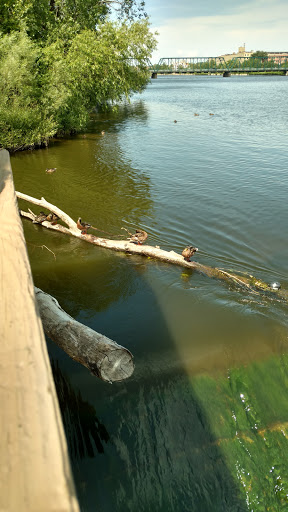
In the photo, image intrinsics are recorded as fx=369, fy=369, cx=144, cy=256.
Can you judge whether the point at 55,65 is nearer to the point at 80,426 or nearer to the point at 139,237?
the point at 139,237

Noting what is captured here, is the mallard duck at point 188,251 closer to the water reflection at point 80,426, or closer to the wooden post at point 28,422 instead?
the water reflection at point 80,426

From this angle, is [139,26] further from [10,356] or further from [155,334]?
[10,356]

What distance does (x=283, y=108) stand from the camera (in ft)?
145

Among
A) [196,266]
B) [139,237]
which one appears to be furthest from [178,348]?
[139,237]

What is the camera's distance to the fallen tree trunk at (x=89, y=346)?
12.7 feet

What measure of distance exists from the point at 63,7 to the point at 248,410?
33194 mm

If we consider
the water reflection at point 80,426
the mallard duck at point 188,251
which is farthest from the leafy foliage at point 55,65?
the water reflection at point 80,426

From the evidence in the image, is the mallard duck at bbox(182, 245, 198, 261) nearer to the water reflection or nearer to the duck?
the duck

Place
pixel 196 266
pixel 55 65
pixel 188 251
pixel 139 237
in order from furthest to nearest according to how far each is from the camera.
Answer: pixel 55 65 → pixel 139 237 → pixel 196 266 → pixel 188 251

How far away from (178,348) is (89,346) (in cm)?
344

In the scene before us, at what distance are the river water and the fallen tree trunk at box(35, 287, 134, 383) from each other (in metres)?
1.93

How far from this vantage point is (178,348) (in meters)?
7.16

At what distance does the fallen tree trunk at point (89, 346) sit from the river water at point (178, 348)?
1.93m

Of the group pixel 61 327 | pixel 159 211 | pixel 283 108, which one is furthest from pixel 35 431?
pixel 283 108
